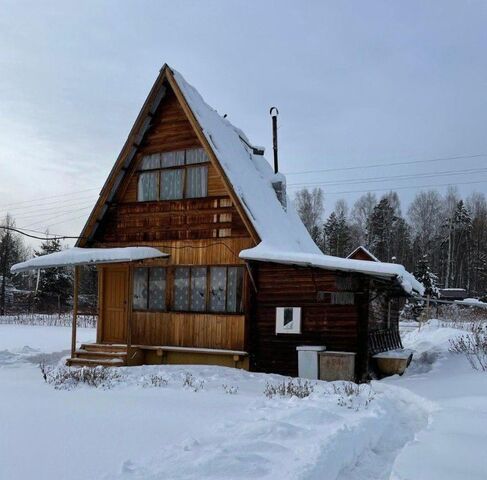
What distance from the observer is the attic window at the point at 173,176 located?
13.1m

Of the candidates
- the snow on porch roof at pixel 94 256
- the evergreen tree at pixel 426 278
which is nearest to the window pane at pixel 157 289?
the snow on porch roof at pixel 94 256

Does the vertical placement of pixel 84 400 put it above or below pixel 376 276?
below

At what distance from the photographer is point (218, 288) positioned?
12531 mm

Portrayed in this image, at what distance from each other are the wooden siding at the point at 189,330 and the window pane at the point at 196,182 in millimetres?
2988

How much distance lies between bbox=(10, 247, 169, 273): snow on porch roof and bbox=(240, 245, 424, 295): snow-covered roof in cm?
249

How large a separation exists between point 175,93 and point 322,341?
6.93 metres

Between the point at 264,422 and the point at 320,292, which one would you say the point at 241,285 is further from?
the point at 264,422

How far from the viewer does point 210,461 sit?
4.24 metres

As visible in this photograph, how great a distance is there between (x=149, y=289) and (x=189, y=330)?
1628 mm

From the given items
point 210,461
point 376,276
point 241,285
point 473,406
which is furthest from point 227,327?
point 210,461

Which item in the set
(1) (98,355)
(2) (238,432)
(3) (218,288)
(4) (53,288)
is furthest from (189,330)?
(4) (53,288)

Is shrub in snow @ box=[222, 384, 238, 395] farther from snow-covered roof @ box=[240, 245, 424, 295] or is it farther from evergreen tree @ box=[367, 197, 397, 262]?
evergreen tree @ box=[367, 197, 397, 262]

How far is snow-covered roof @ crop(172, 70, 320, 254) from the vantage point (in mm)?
12320

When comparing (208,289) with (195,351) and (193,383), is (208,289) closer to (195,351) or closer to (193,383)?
(195,351)
